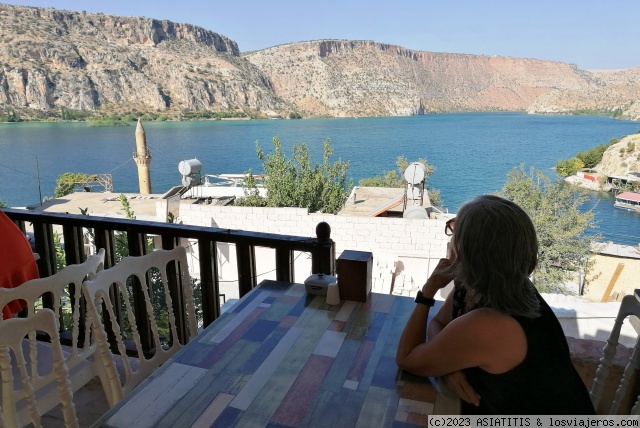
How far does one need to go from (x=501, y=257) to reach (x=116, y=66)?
2496 inches

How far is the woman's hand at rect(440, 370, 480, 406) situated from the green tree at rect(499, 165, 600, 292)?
14.9 meters

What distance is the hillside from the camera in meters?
52.6

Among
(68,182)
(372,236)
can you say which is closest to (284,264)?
(372,236)

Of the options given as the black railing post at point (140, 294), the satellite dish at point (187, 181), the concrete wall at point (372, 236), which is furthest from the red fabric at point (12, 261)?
the satellite dish at point (187, 181)

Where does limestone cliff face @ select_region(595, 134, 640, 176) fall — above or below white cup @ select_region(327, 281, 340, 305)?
below

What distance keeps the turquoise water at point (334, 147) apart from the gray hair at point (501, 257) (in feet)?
89.6

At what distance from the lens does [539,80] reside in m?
102

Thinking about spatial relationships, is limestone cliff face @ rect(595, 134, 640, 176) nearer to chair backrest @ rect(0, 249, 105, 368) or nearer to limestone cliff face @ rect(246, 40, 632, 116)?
limestone cliff face @ rect(246, 40, 632, 116)

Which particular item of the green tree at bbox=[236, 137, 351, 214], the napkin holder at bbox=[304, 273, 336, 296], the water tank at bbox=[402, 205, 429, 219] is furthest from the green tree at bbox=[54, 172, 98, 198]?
the napkin holder at bbox=[304, 273, 336, 296]

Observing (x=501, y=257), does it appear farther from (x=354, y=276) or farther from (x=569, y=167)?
(x=569, y=167)

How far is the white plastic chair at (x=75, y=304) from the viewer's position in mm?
1225

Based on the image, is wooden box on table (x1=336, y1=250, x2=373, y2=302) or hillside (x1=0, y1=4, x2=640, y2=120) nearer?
wooden box on table (x1=336, y1=250, x2=373, y2=302)

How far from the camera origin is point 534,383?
879 millimetres

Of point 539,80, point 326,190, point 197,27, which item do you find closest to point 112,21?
point 197,27
